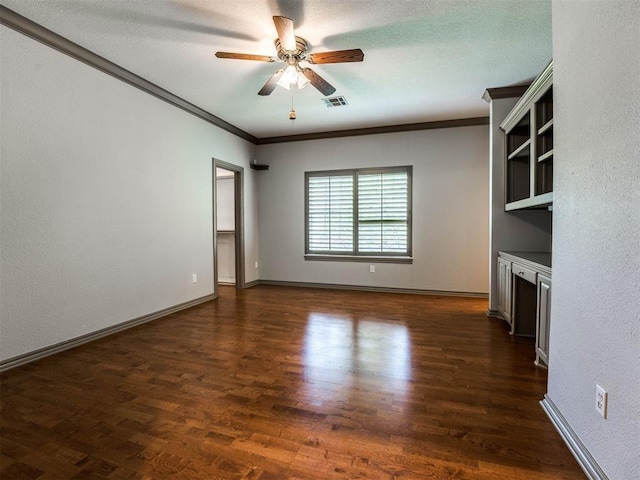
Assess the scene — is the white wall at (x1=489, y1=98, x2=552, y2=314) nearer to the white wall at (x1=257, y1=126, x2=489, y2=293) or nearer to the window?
the white wall at (x1=257, y1=126, x2=489, y2=293)

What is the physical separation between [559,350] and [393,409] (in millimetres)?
1052

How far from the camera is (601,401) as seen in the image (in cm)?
142

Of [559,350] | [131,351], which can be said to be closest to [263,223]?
[131,351]

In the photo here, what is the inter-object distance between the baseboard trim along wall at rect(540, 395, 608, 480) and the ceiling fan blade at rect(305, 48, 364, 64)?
2.84 m

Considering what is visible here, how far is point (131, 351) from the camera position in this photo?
295 cm

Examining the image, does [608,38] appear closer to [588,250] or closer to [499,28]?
[588,250]

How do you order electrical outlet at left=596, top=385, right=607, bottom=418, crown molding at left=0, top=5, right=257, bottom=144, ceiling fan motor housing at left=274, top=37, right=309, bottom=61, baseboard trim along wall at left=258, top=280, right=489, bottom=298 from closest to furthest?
electrical outlet at left=596, top=385, right=607, bottom=418
crown molding at left=0, top=5, right=257, bottom=144
ceiling fan motor housing at left=274, top=37, right=309, bottom=61
baseboard trim along wall at left=258, top=280, right=489, bottom=298

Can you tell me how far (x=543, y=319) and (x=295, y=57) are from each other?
3109 mm

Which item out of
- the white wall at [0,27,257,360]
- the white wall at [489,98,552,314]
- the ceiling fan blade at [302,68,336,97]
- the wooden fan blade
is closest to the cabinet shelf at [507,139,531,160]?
the white wall at [489,98,552,314]

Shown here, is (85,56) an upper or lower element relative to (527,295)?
upper

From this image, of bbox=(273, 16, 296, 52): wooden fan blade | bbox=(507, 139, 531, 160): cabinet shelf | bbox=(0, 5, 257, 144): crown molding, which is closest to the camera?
bbox=(273, 16, 296, 52): wooden fan blade

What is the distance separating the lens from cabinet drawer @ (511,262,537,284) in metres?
2.73

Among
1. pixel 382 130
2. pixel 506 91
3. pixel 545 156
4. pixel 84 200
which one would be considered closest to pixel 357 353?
pixel 545 156

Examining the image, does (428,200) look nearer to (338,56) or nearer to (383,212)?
(383,212)
